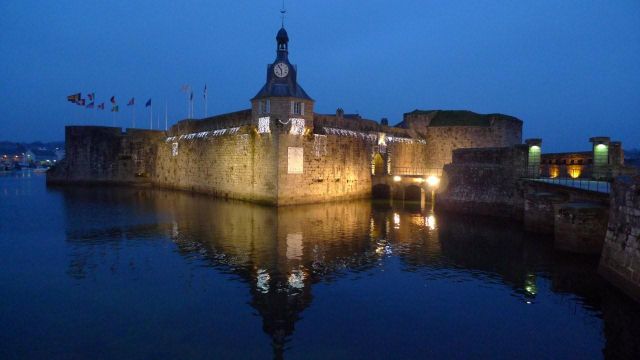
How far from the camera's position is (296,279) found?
10859 mm

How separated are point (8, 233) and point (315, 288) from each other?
13.4m

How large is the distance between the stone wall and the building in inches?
688

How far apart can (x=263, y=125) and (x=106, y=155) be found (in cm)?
2327

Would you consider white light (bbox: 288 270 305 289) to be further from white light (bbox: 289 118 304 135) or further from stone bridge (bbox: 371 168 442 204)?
stone bridge (bbox: 371 168 442 204)

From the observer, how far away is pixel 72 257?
12.8 m

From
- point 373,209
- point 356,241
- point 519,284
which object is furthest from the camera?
point 373,209

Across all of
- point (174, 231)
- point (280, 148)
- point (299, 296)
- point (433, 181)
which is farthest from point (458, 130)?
point (299, 296)

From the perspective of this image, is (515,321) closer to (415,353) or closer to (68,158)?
(415,353)

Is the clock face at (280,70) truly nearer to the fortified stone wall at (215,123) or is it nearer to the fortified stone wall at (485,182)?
the fortified stone wall at (215,123)

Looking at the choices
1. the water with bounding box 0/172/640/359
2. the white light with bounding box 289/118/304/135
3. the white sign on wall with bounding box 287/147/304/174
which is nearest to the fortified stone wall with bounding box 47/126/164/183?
the white sign on wall with bounding box 287/147/304/174

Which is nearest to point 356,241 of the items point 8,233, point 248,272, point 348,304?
point 248,272

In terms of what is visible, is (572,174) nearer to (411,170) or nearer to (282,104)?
(411,170)

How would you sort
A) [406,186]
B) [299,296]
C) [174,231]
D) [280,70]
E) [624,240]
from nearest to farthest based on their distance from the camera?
[299,296] → [624,240] → [174,231] → [280,70] → [406,186]

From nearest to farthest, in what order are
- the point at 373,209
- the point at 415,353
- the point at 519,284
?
the point at 415,353
the point at 519,284
the point at 373,209
